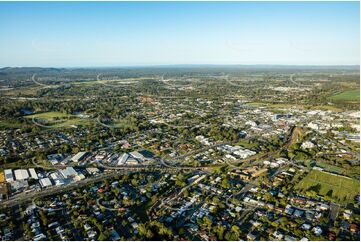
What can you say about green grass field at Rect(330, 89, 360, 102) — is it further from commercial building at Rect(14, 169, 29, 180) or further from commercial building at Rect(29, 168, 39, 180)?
commercial building at Rect(14, 169, 29, 180)

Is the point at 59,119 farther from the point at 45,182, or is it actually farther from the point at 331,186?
the point at 331,186

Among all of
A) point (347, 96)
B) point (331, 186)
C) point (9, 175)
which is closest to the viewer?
point (331, 186)

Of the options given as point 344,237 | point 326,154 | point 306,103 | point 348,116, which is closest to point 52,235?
point 344,237

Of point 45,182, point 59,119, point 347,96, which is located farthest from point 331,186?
point 347,96

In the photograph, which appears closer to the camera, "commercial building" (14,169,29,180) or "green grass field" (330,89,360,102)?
"commercial building" (14,169,29,180)

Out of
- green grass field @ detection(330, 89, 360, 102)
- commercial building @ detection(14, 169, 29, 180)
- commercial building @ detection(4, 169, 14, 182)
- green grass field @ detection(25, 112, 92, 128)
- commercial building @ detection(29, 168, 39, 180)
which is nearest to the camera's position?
commercial building @ detection(4, 169, 14, 182)

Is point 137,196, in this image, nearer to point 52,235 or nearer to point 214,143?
point 52,235

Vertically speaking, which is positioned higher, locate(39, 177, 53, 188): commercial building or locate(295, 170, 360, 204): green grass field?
locate(39, 177, 53, 188): commercial building

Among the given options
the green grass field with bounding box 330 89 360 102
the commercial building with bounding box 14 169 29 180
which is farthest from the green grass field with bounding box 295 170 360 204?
the green grass field with bounding box 330 89 360 102

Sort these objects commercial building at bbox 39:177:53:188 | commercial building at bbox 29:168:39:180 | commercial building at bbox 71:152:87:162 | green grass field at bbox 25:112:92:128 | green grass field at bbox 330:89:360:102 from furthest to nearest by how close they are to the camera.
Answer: green grass field at bbox 330:89:360:102 < green grass field at bbox 25:112:92:128 < commercial building at bbox 71:152:87:162 < commercial building at bbox 29:168:39:180 < commercial building at bbox 39:177:53:188
